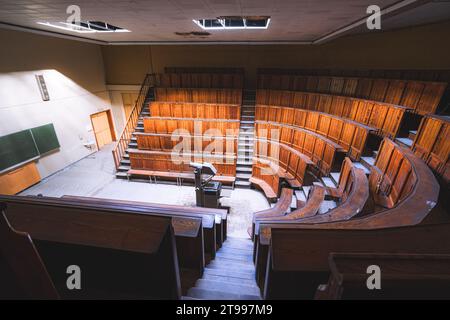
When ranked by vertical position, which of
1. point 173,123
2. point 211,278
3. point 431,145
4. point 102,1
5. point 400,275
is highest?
point 102,1

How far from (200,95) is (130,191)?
14.9ft

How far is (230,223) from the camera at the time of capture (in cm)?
593

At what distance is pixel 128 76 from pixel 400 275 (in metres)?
12.5

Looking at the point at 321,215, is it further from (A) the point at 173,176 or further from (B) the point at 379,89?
(A) the point at 173,176

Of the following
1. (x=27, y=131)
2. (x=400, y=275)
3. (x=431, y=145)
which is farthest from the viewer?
(x=27, y=131)

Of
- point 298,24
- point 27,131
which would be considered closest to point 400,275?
point 298,24

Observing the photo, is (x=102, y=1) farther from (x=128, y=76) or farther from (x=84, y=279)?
(x=128, y=76)

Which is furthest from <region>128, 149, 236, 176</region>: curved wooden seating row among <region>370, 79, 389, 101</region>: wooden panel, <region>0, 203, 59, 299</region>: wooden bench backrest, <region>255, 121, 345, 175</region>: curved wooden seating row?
<region>0, 203, 59, 299</region>: wooden bench backrest

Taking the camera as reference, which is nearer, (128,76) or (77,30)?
(77,30)

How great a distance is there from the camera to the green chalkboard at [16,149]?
6762 mm

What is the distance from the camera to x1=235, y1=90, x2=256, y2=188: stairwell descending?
7765 mm

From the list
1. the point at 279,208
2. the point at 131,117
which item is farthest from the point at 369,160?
the point at 131,117

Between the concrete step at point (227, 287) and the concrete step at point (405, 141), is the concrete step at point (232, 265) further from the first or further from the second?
the concrete step at point (405, 141)

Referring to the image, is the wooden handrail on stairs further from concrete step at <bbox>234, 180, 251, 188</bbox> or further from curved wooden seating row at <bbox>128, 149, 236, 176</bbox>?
concrete step at <bbox>234, 180, 251, 188</bbox>
